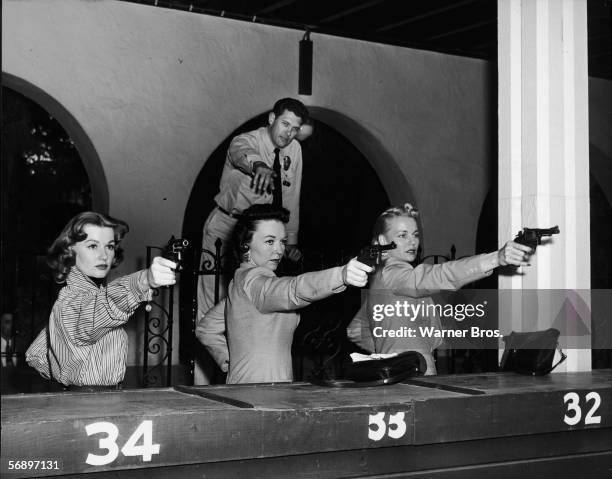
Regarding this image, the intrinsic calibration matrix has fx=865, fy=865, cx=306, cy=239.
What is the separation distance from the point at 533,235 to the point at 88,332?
5.45 ft

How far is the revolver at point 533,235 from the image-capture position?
316 centimetres

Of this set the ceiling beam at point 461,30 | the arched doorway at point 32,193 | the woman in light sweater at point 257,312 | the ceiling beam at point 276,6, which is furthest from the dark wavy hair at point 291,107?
the woman in light sweater at point 257,312

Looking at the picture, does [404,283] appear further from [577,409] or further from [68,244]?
[68,244]

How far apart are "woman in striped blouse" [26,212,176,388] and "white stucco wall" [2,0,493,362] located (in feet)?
9.67

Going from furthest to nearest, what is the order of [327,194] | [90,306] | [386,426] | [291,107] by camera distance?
[327,194], [291,107], [90,306], [386,426]

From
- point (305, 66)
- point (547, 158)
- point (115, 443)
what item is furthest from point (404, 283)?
point (305, 66)

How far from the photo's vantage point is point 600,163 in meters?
8.56

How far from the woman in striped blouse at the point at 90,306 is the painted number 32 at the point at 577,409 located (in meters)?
1.33

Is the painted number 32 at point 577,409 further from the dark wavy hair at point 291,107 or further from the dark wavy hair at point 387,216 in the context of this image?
the dark wavy hair at point 291,107

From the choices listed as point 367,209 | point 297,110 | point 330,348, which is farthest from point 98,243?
point 367,209

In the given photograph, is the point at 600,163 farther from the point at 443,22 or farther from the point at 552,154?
the point at 552,154

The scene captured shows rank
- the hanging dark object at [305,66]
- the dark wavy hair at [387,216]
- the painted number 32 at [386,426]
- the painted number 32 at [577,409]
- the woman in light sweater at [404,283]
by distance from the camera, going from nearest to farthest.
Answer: the painted number 32 at [386,426] → the painted number 32 at [577,409] → the woman in light sweater at [404,283] → the dark wavy hair at [387,216] → the hanging dark object at [305,66]

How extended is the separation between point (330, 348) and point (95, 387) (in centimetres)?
336

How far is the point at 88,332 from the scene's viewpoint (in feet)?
9.75
